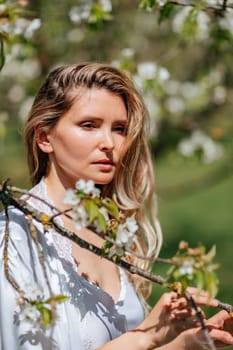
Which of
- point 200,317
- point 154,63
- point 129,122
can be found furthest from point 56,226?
point 154,63

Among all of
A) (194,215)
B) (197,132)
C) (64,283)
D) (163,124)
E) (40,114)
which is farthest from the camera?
(194,215)

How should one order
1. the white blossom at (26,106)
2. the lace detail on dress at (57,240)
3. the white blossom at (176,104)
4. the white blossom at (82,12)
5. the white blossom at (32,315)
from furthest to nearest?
1. the white blossom at (176,104)
2. the white blossom at (26,106)
3. the white blossom at (82,12)
4. the lace detail on dress at (57,240)
5. the white blossom at (32,315)

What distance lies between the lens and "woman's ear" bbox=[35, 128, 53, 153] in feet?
10.8

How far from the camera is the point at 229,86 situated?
309 inches

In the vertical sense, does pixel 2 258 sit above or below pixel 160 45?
below

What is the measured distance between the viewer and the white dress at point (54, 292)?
298 centimetres

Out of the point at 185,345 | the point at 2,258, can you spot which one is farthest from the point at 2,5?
the point at 185,345

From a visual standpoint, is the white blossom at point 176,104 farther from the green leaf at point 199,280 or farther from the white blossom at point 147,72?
the green leaf at point 199,280

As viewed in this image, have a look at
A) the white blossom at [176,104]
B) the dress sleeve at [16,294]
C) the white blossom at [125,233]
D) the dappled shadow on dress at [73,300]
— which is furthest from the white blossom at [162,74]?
the white blossom at [176,104]

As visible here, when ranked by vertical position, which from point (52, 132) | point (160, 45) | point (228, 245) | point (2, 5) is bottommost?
point (228, 245)

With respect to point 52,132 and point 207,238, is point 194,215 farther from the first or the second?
point 52,132

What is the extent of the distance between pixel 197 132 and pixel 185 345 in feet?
15.4

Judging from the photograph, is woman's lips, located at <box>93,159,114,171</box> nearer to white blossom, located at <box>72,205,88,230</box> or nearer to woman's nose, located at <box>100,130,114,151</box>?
woman's nose, located at <box>100,130,114,151</box>

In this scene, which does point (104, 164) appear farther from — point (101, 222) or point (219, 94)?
point (219, 94)
